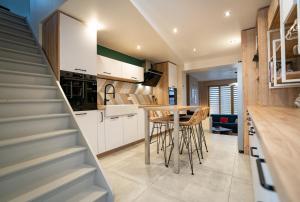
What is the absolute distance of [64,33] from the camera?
2.38m

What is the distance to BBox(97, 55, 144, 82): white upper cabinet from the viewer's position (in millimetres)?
3244

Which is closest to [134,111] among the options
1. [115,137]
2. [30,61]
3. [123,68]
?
[115,137]

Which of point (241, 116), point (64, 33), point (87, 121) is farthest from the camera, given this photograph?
point (241, 116)

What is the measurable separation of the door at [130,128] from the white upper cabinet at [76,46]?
128cm

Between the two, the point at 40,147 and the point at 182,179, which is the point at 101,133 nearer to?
the point at 40,147

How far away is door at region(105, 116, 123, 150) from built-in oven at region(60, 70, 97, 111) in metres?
0.48

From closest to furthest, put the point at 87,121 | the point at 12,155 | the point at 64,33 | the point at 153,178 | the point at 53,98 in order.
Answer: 1. the point at 12,155
2. the point at 153,178
3. the point at 53,98
4. the point at 64,33
5. the point at 87,121

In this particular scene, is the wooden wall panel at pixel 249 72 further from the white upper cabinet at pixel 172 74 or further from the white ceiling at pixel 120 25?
the white upper cabinet at pixel 172 74

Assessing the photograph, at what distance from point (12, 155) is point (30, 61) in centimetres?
177

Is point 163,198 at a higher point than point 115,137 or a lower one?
lower

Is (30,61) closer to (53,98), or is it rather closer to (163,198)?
(53,98)

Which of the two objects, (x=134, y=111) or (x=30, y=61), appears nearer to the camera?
(x=30, y=61)

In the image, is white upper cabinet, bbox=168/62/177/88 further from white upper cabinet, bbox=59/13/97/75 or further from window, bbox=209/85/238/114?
window, bbox=209/85/238/114

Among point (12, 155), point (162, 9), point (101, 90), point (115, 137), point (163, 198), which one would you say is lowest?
point (163, 198)
